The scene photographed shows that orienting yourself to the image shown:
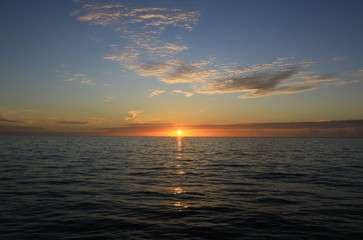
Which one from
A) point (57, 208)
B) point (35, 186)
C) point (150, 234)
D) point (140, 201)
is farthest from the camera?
point (35, 186)

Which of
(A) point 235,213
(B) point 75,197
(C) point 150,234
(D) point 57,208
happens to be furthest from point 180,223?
(B) point 75,197

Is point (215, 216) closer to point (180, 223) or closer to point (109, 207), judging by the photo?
point (180, 223)

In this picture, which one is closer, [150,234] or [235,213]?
[150,234]

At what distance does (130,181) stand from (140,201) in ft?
29.1

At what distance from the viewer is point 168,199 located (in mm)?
21547

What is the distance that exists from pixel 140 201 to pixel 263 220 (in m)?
8.69

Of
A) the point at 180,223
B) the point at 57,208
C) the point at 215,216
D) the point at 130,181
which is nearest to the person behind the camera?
the point at 180,223

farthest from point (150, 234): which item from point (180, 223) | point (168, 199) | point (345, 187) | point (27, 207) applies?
point (345, 187)

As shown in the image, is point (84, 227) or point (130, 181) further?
point (130, 181)

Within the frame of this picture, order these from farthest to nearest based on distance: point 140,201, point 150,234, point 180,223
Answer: point 140,201 < point 180,223 < point 150,234

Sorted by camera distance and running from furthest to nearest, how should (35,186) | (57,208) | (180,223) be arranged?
(35,186)
(57,208)
(180,223)

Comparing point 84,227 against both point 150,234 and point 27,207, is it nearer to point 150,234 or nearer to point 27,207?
point 150,234

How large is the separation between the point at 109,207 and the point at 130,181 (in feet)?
34.4

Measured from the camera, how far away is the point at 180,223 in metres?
15.7
